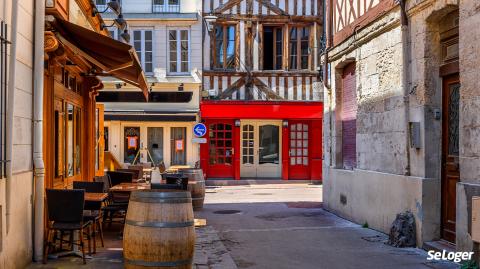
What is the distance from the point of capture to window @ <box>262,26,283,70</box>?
22281 mm

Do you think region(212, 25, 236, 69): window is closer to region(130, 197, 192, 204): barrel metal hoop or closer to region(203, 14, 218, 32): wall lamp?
region(203, 14, 218, 32): wall lamp

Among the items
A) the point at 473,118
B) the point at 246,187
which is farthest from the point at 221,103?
the point at 473,118

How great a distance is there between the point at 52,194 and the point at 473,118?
4.98 m

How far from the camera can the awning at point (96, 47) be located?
7.06 meters

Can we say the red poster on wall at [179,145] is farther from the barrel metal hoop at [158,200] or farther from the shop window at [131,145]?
the barrel metal hoop at [158,200]

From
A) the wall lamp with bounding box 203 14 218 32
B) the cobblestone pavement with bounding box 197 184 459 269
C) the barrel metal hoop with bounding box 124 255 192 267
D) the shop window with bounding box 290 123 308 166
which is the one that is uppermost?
the wall lamp with bounding box 203 14 218 32

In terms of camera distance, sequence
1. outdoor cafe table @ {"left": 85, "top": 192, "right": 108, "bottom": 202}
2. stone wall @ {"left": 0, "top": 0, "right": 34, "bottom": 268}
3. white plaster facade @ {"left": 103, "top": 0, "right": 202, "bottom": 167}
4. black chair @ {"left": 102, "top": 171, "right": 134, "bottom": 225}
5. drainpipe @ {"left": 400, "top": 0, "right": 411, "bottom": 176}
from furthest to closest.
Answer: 1. white plaster facade @ {"left": 103, "top": 0, "right": 202, "bottom": 167}
2. black chair @ {"left": 102, "top": 171, "right": 134, "bottom": 225}
3. drainpipe @ {"left": 400, "top": 0, "right": 411, "bottom": 176}
4. outdoor cafe table @ {"left": 85, "top": 192, "right": 108, "bottom": 202}
5. stone wall @ {"left": 0, "top": 0, "right": 34, "bottom": 268}

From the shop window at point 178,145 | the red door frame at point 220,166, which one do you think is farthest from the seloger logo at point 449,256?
the shop window at point 178,145

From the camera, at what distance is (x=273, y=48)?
73.4 ft

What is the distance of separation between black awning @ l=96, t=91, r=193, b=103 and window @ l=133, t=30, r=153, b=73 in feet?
3.31

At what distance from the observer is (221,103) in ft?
70.5

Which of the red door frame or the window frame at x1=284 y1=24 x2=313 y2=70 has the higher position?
the window frame at x1=284 y1=24 x2=313 y2=70

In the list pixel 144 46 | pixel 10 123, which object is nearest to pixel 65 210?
pixel 10 123

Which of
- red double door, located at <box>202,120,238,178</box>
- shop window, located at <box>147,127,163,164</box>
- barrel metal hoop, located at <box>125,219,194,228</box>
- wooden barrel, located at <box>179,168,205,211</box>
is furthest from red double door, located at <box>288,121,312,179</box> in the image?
barrel metal hoop, located at <box>125,219,194,228</box>
